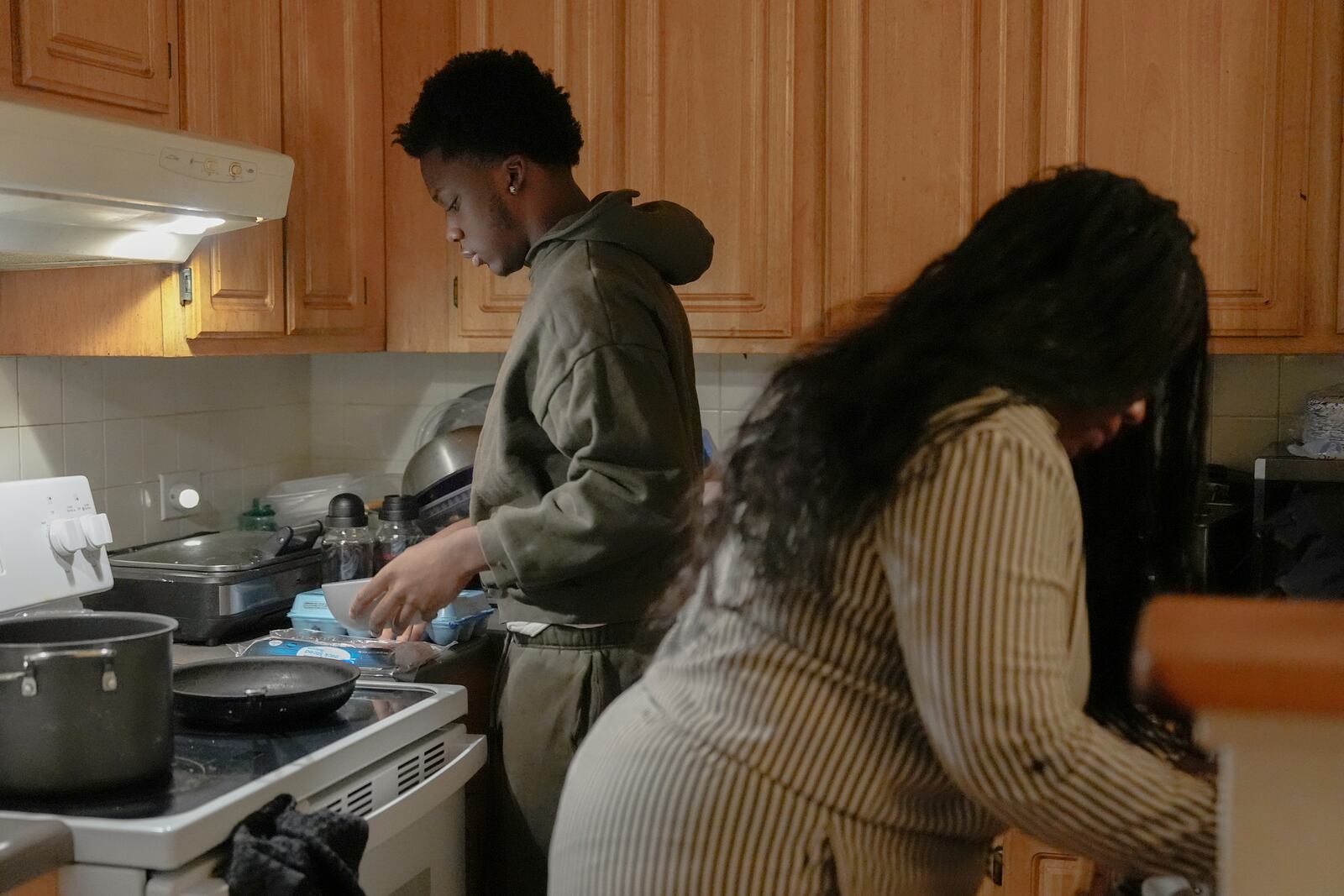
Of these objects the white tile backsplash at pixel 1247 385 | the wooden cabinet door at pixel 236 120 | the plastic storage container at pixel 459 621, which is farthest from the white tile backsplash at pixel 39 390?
the white tile backsplash at pixel 1247 385

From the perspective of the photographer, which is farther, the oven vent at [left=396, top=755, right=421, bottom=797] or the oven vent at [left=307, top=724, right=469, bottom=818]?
the oven vent at [left=396, top=755, right=421, bottom=797]

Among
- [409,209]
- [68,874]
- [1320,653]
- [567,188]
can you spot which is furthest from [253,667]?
[1320,653]

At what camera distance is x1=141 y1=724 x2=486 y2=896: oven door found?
A: 1539 millimetres

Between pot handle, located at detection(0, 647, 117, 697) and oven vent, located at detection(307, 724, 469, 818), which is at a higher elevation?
pot handle, located at detection(0, 647, 117, 697)

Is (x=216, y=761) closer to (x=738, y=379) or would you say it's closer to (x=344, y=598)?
(x=344, y=598)

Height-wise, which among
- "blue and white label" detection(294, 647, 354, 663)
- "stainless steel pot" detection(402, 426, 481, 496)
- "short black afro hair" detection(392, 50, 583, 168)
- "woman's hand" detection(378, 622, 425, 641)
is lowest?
"blue and white label" detection(294, 647, 354, 663)

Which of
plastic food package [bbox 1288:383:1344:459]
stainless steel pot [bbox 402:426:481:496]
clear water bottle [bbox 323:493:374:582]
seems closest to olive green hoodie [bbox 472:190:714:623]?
clear water bottle [bbox 323:493:374:582]

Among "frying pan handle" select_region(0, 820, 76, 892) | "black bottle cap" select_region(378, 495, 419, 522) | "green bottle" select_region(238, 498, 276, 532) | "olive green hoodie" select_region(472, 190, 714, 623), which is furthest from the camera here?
"green bottle" select_region(238, 498, 276, 532)

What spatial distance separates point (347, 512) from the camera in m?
2.16

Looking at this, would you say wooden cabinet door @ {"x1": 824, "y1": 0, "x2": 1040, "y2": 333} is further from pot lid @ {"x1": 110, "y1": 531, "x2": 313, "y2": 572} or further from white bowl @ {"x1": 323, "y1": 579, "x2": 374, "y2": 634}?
pot lid @ {"x1": 110, "y1": 531, "x2": 313, "y2": 572}

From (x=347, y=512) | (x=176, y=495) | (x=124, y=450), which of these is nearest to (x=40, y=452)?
(x=124, y=450)

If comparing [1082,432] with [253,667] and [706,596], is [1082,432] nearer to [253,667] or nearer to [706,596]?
[706,596]

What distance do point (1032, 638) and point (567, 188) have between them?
115cm

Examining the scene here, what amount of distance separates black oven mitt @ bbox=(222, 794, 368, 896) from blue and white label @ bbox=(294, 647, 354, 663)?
56cm
